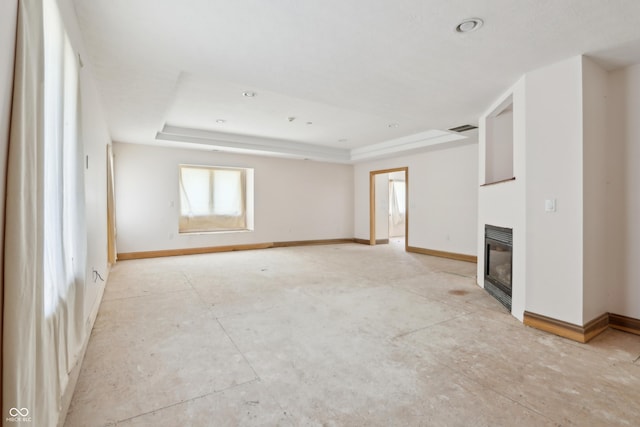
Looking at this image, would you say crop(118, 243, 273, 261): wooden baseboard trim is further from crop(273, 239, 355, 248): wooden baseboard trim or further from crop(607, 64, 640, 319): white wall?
crop(607, 64, 640, 319): white wall

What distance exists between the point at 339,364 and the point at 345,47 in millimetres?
2374

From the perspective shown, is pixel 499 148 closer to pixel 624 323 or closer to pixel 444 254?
pixel 624 323

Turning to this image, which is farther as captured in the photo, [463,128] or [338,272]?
[338,272]

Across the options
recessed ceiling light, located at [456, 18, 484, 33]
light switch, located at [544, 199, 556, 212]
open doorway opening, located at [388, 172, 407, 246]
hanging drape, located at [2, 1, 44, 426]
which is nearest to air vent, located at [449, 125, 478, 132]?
light switch, located at [544, 199, 556, 212]

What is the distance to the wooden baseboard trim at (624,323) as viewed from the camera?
267 centimetres

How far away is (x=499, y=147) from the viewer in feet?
12.7

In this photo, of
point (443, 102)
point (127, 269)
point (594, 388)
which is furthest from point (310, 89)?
point (127, 269)

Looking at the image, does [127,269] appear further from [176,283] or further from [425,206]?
[425,206]

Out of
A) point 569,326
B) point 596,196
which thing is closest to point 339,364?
point 569,326

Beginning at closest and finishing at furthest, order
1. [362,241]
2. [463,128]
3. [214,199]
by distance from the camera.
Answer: [463,128] → [214,199] → [362,241]

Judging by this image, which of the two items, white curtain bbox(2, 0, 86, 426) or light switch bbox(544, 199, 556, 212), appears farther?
light switch bbox(544, 199, 556, 212)

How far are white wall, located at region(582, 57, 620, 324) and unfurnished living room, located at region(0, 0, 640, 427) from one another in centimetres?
3

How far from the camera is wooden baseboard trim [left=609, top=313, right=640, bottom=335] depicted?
8.75 ft

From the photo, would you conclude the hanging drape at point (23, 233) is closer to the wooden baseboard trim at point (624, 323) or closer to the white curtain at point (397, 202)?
the wooden baseboard trim at point (624, 323)
